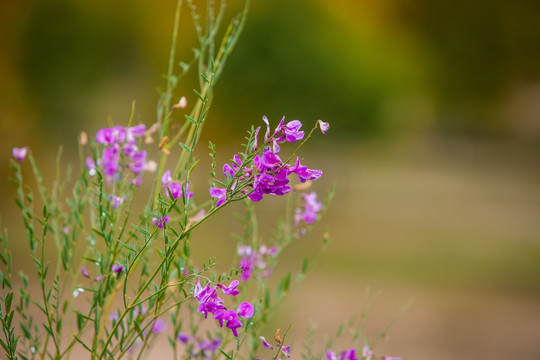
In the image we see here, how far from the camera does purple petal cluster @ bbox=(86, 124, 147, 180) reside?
101 cm

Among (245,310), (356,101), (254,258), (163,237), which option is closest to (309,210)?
(254,258)

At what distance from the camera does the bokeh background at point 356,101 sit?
5473mm

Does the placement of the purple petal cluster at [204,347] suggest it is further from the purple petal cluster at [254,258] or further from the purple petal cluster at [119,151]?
the purple petal cluster at [119,151]

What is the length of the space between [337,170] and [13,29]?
5.37 m

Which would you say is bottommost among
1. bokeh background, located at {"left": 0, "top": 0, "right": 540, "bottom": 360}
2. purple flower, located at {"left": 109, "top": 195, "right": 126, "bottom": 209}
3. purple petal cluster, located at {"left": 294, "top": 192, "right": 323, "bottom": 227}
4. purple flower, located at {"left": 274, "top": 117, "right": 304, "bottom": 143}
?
purple flower, located at {"left": 274, "top": 117, "right": 304, "bottom": 143}

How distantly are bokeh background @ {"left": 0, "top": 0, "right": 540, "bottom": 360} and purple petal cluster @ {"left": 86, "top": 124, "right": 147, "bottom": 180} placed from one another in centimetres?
233

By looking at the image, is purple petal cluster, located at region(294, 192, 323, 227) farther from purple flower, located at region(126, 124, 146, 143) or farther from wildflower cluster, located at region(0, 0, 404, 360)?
purple flower, located at region(126, 124, 146, 143)

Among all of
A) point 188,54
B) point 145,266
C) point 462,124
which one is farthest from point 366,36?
point 145,266

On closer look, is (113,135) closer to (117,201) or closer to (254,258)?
(117,201)

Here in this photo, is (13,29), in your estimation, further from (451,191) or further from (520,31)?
(451,191)

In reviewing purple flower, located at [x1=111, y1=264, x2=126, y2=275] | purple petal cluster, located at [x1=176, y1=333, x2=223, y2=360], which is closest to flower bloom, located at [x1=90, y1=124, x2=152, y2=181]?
purple flower, located at [x1=111, y1=264, x2=126, y2=275]

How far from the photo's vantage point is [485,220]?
8.98 metres

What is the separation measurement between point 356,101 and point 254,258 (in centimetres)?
583

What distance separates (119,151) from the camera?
1024 mm
